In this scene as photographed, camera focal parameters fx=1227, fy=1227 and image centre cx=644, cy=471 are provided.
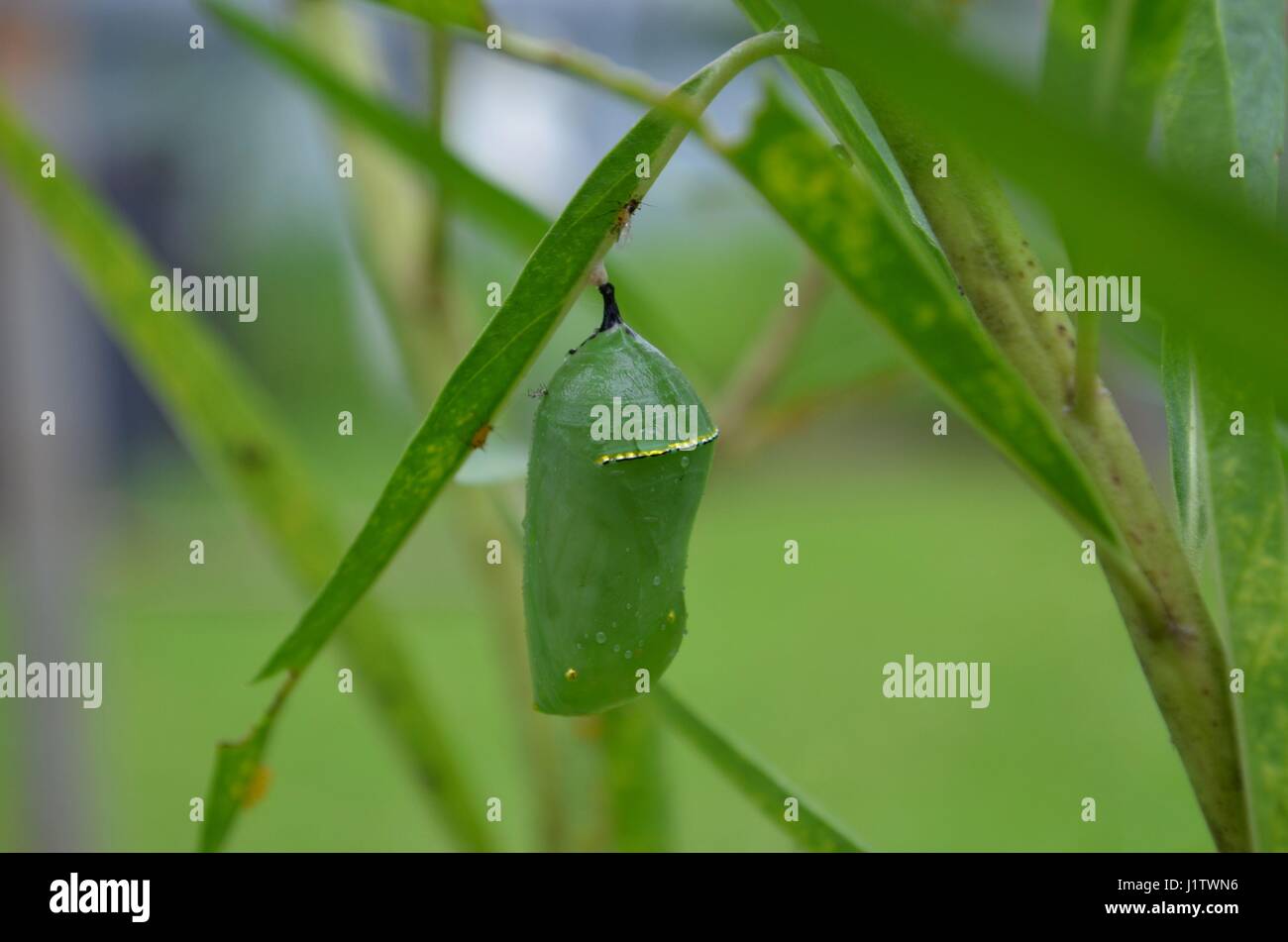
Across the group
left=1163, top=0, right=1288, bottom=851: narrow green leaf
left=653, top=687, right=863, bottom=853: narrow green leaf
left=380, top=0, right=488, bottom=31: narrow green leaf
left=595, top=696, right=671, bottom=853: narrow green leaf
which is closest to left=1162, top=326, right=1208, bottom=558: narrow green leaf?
left=1163, top=0, right=1288, bottom=851: narrow green leaf

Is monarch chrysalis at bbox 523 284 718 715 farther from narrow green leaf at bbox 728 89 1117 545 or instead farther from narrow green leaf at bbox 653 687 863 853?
narrow green leaf at bbox 728 89 1117 545

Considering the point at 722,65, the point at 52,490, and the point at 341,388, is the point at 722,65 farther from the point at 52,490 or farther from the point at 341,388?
the point at 341,388

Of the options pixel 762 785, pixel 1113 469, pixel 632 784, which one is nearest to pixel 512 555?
pixel 632 784

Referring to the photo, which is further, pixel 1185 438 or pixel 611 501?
pixel 611 501

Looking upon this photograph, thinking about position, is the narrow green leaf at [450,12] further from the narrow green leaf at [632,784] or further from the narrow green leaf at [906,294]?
the narrow green leaf at [632,784]

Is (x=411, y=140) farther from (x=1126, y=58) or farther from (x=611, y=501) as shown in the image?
(x=1126, y=58)

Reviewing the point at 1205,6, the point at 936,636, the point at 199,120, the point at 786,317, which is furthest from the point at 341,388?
the point at 1205,6
